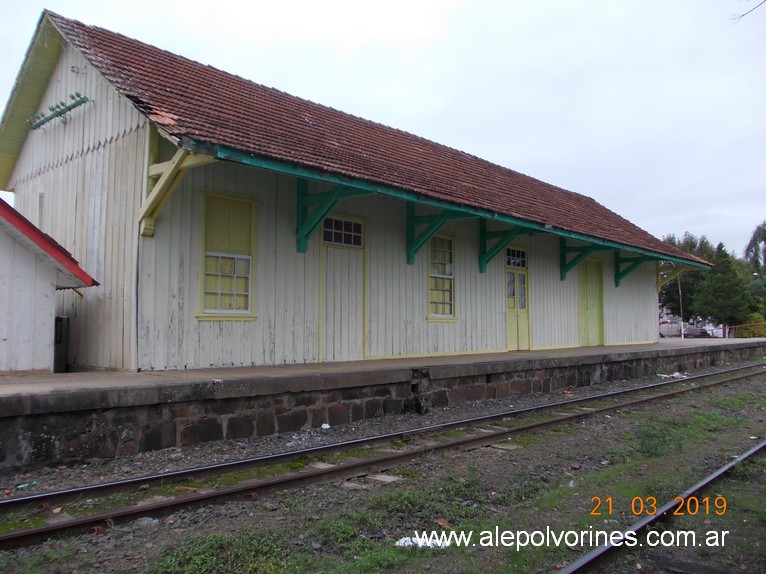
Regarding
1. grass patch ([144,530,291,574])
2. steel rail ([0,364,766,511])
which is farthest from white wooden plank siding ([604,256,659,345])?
grass patch ([144,530,291,574])

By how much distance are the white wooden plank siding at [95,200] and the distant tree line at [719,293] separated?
4301 centimetres

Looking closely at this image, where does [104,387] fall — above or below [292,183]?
below

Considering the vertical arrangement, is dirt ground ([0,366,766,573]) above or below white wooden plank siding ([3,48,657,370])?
below

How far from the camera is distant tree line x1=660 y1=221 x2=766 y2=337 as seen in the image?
48553 mm

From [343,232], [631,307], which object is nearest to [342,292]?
[343,232]

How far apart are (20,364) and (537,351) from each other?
11.3 m

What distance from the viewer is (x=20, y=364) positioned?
25.7 feet

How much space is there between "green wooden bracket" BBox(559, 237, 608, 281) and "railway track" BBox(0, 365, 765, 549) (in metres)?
7.33

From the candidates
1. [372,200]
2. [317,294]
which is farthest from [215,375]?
[372,200]

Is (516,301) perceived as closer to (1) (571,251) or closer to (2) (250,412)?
(1) (571,251)

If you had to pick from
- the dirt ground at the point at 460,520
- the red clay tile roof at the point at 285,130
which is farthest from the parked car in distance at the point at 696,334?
the dirt ground at the point at 460,520

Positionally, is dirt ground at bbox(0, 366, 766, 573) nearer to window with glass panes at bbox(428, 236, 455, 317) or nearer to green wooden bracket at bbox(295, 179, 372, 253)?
→ green wooden bracket at bbox(295, 179, 372, 253)

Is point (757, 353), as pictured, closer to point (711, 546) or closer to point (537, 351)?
point (537, 351)

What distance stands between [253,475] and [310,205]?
17.6 ft
